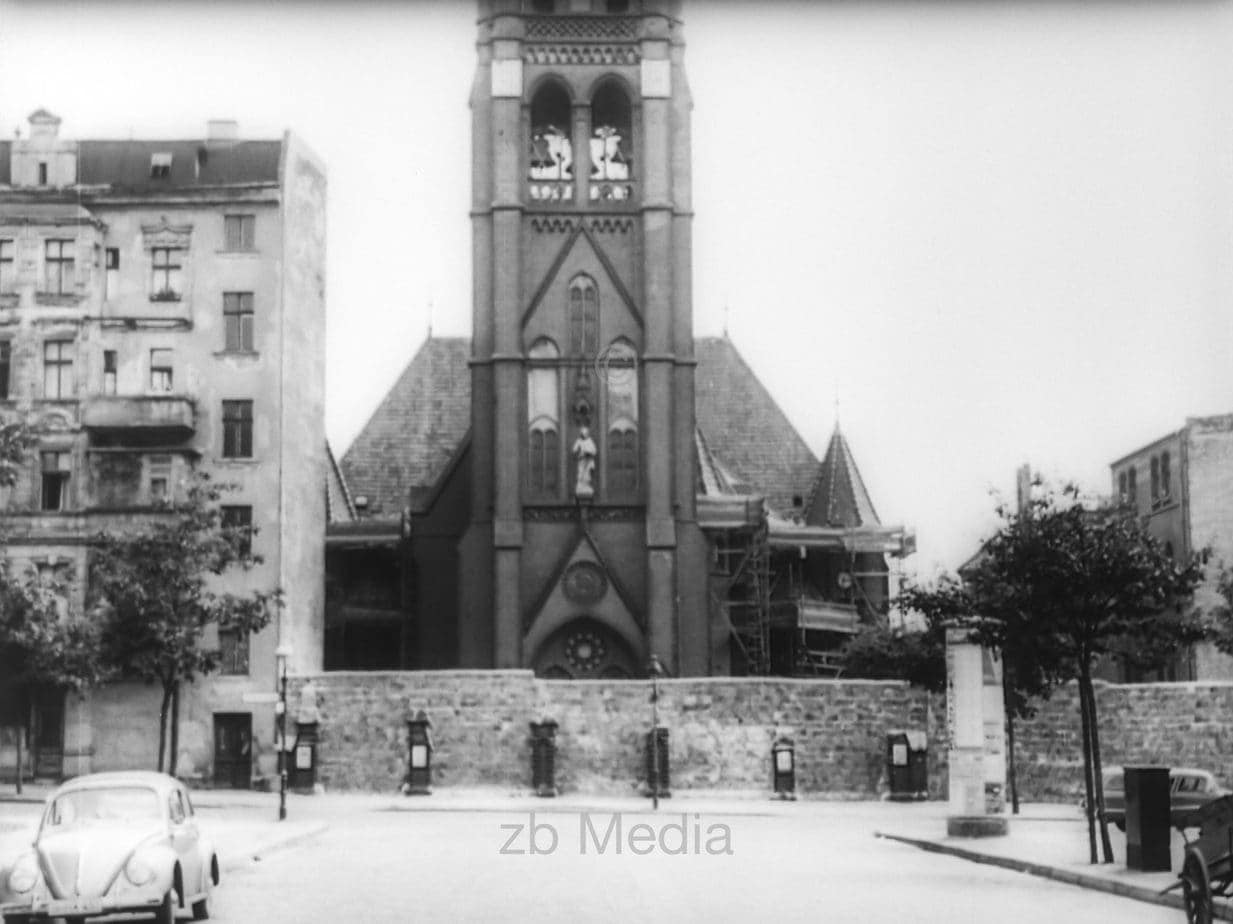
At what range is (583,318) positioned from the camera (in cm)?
6266

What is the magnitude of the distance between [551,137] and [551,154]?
0.50 meters

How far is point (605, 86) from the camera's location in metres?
63.1

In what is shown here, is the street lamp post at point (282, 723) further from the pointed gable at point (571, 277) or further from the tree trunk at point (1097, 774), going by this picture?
the pointed gable at point (571, 277)

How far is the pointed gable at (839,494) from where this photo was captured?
71812 mm

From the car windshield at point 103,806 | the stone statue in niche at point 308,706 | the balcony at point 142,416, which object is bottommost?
the car windshield at point 103,806

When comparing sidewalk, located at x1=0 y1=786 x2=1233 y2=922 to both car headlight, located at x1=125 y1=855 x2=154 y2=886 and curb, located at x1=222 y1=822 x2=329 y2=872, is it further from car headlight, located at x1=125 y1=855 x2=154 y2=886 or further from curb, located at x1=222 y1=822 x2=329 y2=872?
car headlight, located at x1=125 y1=855 x2=154 y2=886

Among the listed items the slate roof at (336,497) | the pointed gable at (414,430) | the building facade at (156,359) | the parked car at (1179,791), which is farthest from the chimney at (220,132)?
the pointed gable at (414,430)

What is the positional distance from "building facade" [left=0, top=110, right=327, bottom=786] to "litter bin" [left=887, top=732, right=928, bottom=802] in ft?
47.1

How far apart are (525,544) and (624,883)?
120ft

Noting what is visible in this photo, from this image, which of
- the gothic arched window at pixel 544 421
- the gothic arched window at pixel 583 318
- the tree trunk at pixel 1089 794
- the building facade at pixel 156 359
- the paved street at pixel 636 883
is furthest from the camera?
the gothic arched window at pixel 583 318

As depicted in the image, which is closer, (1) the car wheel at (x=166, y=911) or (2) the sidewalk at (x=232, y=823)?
(1) the car wheel at (x=166, y=911)

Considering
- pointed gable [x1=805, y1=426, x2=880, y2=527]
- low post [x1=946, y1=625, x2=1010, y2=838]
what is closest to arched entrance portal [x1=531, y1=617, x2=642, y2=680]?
pointed gable [x1=805, y1=426, x2=880, y2=527]

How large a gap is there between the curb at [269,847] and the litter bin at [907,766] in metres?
16.8

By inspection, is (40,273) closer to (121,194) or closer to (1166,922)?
(121,194)
